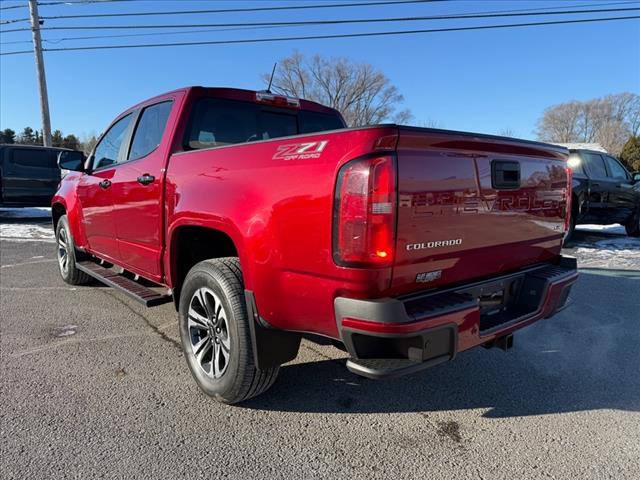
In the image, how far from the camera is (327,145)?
2145 mm

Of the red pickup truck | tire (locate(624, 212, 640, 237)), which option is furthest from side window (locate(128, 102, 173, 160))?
tire (locate(624, 212, 640, 237))

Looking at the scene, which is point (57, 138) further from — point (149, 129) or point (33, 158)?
point (149, 129)

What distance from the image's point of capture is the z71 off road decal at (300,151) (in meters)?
2.18

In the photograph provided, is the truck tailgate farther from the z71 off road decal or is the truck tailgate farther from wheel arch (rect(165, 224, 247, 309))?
wheel arch (rect(165, 224, 247, 309))

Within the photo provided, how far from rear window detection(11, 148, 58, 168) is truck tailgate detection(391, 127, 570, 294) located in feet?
42.9

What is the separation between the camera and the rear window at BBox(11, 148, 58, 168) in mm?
12086

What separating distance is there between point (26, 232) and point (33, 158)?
9.26 feet

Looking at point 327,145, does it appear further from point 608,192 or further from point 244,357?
point 608,192

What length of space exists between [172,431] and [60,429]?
635mm

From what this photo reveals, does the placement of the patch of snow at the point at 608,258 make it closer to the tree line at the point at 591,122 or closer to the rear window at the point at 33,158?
the rear window at the point at 33,158

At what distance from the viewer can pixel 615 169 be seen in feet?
33.6

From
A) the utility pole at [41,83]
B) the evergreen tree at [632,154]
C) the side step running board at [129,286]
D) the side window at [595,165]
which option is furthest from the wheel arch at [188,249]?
the evergreen tree at [632,154]

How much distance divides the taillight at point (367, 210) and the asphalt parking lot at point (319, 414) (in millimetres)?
1106

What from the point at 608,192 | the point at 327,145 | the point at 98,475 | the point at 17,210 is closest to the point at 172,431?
the point at 98,475
